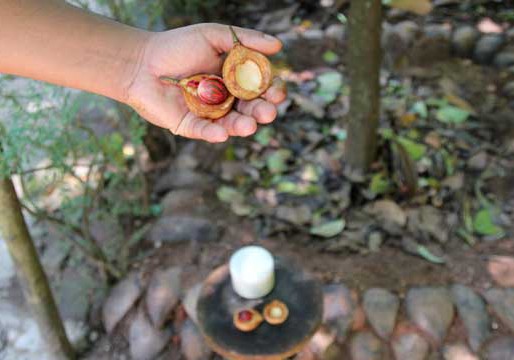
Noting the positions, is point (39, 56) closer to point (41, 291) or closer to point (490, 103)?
point (41, 291)

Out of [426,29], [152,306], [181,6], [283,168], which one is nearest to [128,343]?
[152,306]

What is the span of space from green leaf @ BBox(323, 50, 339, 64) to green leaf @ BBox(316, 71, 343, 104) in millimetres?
137

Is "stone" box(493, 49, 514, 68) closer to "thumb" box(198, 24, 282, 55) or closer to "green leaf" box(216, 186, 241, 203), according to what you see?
"green leaf" box(216, 186, 241, 203)

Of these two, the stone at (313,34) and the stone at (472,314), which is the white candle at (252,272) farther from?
the stone at (313,34)

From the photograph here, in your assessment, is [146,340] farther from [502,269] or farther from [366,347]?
[502,269]

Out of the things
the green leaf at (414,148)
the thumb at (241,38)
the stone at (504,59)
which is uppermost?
the thumb at (241,38)

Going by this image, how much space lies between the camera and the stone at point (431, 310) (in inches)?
77.7

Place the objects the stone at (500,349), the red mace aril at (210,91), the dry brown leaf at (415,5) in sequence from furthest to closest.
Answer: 1. the dry brown leaf at (415,5)
2. the stone at (500,349)
3. the red mace aril at (210,91)

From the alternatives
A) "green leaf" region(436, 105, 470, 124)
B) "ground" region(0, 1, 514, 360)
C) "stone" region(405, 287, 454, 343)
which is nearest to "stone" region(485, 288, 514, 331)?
"ground" region(0, 1, 514, 360)

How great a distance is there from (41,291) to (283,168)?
1.19 metres

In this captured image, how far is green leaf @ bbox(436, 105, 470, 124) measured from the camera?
9.01 ft

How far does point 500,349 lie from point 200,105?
1346mm

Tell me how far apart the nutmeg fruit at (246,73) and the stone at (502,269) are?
1202 mm

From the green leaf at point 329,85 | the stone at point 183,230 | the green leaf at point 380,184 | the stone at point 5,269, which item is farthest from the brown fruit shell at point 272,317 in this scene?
the green leaf at point 329,85
